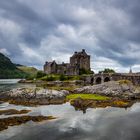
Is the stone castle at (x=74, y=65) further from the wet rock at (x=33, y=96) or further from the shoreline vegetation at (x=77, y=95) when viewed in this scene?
the wet rock at (x=33, y=96)

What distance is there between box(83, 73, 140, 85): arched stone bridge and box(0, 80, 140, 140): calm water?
65.2 meters

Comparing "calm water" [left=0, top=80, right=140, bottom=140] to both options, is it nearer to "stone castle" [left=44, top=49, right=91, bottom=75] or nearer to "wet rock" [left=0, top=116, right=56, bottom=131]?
"wet rock" [left=0, top=116, right=56, bottom=131]

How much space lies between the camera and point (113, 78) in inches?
4459

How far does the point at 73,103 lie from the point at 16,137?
28157mm

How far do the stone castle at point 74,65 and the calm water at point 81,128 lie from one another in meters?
116

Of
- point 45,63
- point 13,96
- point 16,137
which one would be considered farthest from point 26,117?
point 45,63

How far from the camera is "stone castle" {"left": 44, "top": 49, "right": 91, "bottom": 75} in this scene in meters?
157

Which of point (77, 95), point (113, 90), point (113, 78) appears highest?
point (113, 78)

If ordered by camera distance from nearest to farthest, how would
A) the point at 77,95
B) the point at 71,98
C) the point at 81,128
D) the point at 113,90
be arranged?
the point at 81,128 < the point at 71,98 < the point at 77,95 < the point at 113,90

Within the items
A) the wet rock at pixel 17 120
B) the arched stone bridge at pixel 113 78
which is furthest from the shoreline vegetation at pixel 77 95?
the arched stone bridge at pixel 113 78

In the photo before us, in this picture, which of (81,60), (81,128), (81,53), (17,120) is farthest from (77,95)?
(81,53)

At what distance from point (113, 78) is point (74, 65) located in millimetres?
49376

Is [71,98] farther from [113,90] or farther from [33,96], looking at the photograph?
[113,90]

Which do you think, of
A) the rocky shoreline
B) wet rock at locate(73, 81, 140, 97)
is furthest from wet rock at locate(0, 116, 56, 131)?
wet rock at locate(73, 81, 140, 97)
